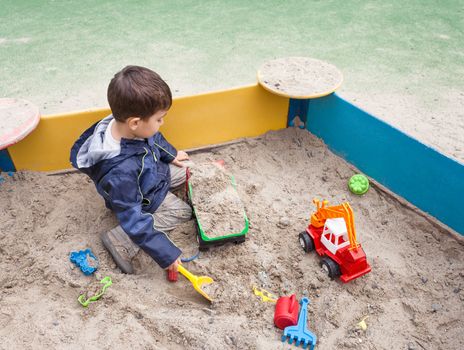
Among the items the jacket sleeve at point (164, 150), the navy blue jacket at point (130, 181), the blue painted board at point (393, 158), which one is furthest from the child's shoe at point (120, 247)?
the blue painted board at point (393, 158)

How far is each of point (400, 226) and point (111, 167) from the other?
3.83 feet

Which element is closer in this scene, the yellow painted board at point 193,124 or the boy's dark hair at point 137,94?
the boy's dark hair at point 137,94

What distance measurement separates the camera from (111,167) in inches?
56.2

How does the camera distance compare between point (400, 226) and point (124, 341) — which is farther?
point (400, 226)

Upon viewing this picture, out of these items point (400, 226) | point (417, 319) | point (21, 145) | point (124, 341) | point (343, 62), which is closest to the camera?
point (124, 341)

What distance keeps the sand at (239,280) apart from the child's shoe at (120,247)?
4cm

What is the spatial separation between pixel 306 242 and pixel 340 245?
0.16 metres

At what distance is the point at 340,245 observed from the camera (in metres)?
1.40

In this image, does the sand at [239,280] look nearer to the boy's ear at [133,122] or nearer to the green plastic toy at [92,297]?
the green plastic toy at [92,297]

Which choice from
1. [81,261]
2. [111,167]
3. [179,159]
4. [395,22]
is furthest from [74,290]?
[395,22]

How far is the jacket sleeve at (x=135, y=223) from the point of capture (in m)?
1.39

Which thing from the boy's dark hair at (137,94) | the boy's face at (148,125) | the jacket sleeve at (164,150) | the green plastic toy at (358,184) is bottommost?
the green plastic toy at (358,184)

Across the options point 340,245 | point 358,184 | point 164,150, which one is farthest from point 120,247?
point 358,184

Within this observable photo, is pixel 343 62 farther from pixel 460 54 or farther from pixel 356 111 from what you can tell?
pixel 356 111
